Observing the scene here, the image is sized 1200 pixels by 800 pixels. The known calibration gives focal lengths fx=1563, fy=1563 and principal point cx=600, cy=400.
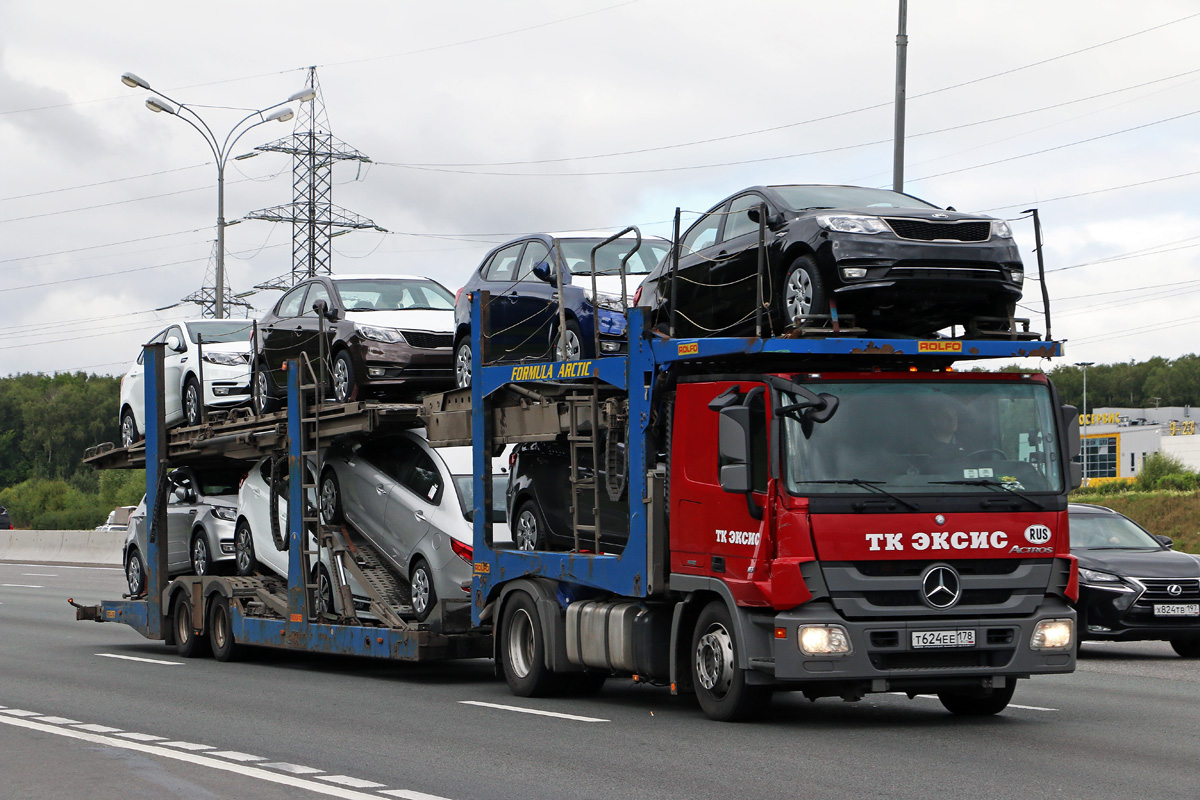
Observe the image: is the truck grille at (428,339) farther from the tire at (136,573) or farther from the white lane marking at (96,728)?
the white lane marking at (96,728)

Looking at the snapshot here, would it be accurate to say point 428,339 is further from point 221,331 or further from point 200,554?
point 221,331

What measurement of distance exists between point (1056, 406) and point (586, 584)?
11.4 ft

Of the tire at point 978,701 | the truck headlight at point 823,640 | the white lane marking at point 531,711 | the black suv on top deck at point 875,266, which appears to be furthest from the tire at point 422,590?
the truck headlight at point 823,640

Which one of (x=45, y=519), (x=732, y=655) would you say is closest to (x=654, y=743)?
(x=732, y=655)

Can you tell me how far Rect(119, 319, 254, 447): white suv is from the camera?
18.3 metres

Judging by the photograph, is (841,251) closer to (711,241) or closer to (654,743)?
(711,241)

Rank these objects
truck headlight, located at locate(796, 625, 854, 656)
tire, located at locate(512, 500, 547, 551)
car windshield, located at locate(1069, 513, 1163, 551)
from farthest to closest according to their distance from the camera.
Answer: car windshield, located at locate(1069, 513, 1163, 551) → tire, located at locate(512, 500, 547, 551) → truck headlight, located at locate(796, 625, 854, 656)

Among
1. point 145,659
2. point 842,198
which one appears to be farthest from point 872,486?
point 145,659

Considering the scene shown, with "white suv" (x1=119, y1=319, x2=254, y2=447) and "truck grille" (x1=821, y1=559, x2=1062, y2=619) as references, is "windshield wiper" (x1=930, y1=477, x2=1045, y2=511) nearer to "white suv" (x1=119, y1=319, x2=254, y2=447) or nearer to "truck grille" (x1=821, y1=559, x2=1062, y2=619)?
"truck grille" (x1=821, y1=559, x2=1062, y2=619)

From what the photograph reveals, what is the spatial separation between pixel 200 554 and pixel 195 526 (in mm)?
325

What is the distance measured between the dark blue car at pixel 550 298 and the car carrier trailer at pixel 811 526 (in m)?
1.00

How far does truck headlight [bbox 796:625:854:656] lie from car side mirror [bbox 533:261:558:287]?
484cm

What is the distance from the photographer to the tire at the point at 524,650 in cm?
1159

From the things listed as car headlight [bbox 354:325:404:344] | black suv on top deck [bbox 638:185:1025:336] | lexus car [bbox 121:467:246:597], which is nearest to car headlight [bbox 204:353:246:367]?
lexus car [bbox 121:467:246:597]
